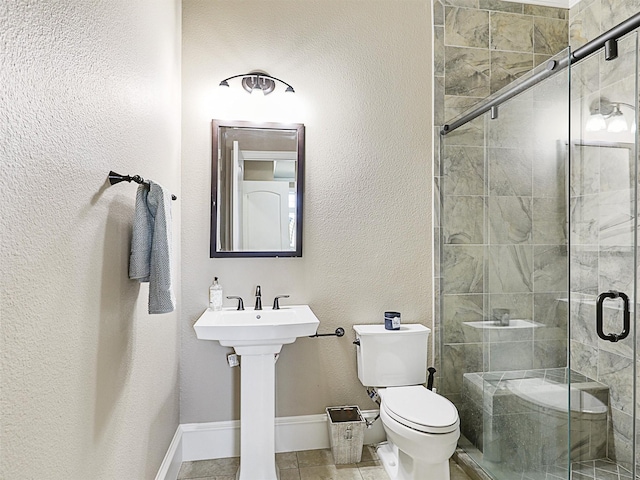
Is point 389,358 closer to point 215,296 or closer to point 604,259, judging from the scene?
point 215,296

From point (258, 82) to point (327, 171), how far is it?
653mm

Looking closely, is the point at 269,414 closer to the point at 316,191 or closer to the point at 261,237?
the point at 261,237

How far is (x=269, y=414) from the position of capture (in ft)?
6.72

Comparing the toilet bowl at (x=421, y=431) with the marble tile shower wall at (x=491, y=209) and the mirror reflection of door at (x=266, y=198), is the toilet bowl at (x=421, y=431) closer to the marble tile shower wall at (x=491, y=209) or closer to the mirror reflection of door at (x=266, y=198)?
the marble tile shower wall at (x=491, y=209)

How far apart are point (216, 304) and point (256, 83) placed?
4.28 feet

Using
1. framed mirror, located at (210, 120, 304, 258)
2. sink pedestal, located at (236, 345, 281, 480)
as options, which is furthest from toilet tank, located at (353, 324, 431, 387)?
framed mirror, located at (210, 120, 304, 258)

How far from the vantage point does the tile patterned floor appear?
2.14 meters

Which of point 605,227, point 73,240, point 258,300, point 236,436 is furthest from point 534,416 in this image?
point 73,240

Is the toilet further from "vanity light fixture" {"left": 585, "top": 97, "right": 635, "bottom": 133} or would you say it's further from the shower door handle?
"vanity light fixture" {"left": 585, "top": 97, "right": 635, "bottom": 133}

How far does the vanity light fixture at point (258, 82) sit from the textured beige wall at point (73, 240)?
686 millimetres

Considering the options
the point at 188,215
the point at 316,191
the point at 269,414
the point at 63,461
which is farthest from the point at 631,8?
the point at 63,461

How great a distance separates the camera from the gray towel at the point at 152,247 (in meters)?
1.41

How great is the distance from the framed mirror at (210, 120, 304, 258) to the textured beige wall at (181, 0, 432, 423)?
0.21ft

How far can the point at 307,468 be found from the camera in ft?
7.29
